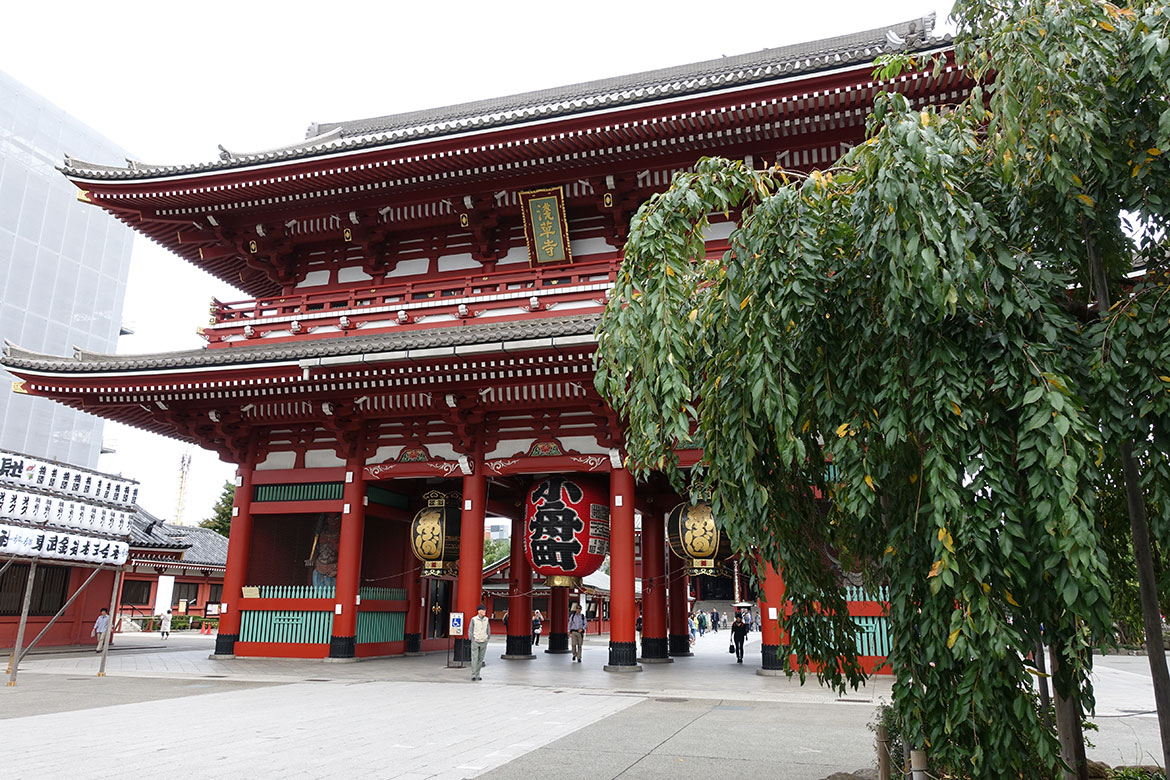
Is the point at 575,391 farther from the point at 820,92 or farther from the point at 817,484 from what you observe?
the point at 817,484

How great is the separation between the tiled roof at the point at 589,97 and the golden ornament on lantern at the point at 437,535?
25.9 ft

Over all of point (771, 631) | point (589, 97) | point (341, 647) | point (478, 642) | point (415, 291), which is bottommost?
point (341, 647)

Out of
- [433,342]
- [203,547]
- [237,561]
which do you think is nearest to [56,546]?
[237,561]

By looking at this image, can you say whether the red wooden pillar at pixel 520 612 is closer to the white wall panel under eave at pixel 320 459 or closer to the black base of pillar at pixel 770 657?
the white wall panel under eave at pixel 320 459

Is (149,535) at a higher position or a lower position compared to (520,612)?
higher

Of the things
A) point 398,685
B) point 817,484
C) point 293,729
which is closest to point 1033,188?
point 817,484

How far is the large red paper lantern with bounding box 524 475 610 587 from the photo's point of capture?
15.4 m

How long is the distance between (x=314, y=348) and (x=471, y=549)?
5.34 metres

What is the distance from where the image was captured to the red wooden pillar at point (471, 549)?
15906 mm

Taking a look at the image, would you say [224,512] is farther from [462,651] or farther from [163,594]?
[462,651]

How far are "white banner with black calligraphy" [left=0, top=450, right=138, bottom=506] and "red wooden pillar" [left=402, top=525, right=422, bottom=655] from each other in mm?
6784

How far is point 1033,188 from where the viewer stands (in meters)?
4.16

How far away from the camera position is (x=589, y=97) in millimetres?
17406

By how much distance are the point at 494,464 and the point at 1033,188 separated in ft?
43.6
